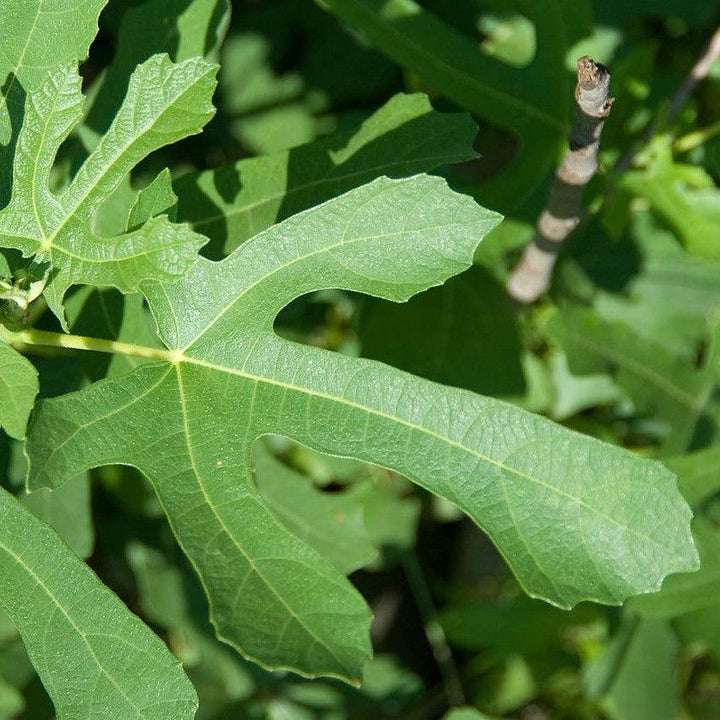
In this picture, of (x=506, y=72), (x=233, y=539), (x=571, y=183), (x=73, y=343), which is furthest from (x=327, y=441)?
(x=506, y=72)

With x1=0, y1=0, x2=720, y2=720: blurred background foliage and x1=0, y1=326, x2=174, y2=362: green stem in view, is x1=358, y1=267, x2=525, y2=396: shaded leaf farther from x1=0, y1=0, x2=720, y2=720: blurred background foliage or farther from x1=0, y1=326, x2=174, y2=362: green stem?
x1=0, y1=326, x2=174, y2=362: green stem

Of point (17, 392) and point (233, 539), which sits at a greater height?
point (17, 392)

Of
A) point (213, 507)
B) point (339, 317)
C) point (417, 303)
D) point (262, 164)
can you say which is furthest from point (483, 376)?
point (213, 507)

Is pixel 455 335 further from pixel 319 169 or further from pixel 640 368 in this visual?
pixel 319 169

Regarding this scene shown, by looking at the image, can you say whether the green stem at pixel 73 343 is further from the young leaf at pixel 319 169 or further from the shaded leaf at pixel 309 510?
the shaded leaf at pixel 309 510

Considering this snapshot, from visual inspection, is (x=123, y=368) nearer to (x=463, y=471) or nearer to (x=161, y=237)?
(x=161, y=237)
